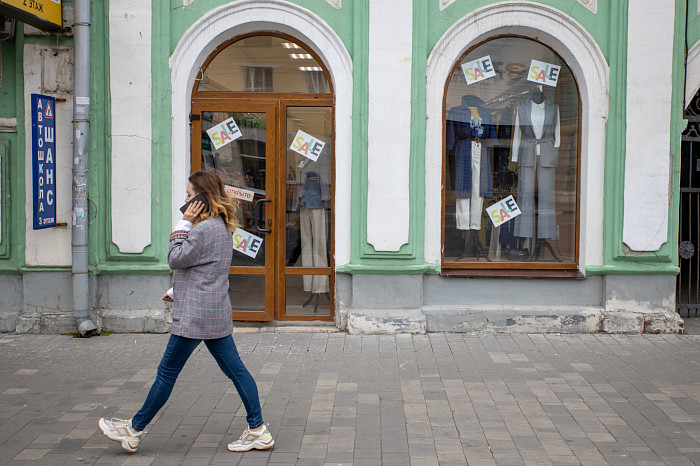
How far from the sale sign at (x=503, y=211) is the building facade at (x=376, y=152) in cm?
54

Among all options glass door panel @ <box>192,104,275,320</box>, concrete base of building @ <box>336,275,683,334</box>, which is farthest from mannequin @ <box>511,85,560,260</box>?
glass door panel @ <box>192,104,275,320</box>

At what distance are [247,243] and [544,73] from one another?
3.93 m

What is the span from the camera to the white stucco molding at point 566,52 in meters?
7.78

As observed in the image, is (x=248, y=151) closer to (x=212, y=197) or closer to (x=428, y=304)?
(x=428, y=304)

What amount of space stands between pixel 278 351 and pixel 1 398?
2.51 metres

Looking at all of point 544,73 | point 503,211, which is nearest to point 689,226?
point 503,211

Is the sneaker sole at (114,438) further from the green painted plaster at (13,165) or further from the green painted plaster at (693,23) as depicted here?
the green painted plaster at (693,23)

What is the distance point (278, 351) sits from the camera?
7066 millimetres

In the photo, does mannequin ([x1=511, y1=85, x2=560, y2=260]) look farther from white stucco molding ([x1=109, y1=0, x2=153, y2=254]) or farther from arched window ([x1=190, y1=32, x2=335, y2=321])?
white stucco molding ([x1=109, y1=0, x2=153, y2=254])

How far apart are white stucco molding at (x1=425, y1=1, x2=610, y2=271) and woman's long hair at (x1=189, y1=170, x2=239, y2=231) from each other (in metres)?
3.68

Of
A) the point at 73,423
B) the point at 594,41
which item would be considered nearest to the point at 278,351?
the point at 73,423

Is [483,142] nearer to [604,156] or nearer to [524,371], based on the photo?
[604,156]

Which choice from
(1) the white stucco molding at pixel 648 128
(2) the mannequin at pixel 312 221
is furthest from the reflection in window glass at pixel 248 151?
(1) the white stucco molding at pixel 648 128

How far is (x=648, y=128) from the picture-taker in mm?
7723
